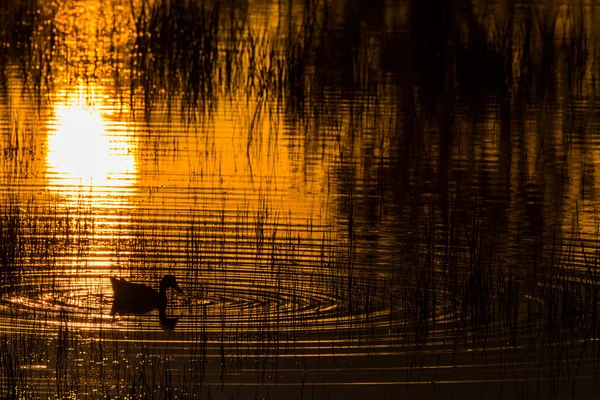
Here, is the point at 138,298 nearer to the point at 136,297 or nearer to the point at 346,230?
the point at 136,297

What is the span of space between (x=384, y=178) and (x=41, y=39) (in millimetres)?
10702

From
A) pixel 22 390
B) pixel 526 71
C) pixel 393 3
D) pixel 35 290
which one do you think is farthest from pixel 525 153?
pixel 393 3

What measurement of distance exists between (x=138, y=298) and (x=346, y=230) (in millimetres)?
2849

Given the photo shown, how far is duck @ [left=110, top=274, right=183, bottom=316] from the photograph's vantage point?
940 centimetres

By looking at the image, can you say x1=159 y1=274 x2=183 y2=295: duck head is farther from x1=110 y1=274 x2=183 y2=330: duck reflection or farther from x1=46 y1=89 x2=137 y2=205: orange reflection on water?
x1=46 y1=89 x2=137 y2=205: orange reflection on water

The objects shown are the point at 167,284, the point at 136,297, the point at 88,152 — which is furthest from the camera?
the point at 88,152

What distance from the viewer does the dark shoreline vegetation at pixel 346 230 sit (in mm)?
8445

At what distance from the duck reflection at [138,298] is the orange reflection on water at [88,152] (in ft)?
10.2

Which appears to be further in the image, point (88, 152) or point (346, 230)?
point (88, 152)

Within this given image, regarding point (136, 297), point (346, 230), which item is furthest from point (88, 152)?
point (136, 297)

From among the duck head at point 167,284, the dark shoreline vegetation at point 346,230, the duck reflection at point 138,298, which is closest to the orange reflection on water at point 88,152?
the dark shoreline vegetation at point 346,230

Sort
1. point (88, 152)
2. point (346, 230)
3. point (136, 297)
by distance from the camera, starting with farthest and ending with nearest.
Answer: point (88, 152) → point (346, 230) → point (136, 297)

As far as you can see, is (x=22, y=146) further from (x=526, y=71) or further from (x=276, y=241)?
(x=526, y=71)

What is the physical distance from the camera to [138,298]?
31.0 feet
